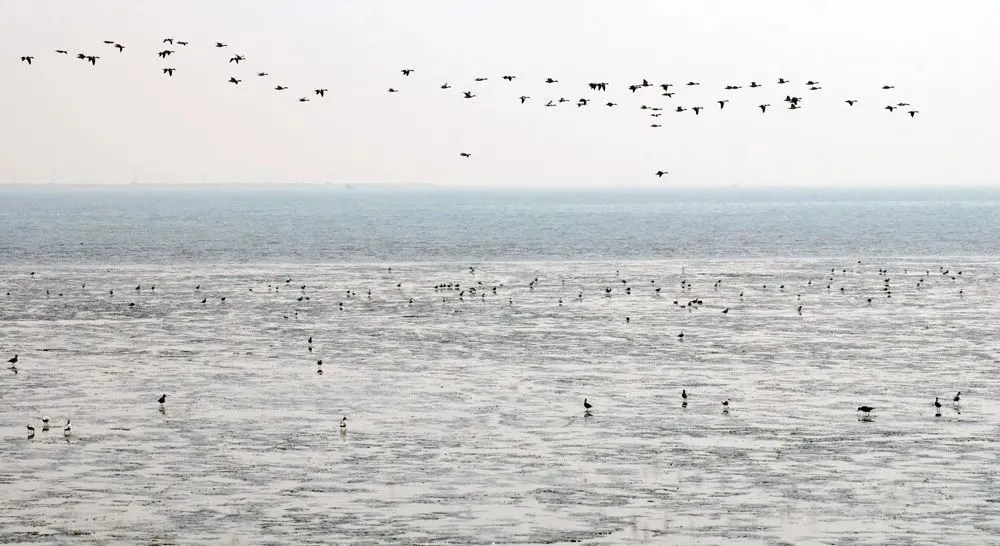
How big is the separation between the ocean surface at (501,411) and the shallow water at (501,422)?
0.13 metres

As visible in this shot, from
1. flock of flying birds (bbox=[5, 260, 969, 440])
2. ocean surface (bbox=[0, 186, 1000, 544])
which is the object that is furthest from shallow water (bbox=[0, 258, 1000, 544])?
flock of flying birds (bbox=[5, 260, 969, 440])

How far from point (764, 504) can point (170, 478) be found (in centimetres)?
1372

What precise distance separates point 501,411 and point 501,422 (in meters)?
1.79

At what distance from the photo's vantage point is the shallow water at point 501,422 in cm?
3119

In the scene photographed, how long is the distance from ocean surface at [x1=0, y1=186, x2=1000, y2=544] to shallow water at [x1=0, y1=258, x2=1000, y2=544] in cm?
13

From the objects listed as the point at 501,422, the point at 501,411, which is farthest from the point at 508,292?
the point at 501,422

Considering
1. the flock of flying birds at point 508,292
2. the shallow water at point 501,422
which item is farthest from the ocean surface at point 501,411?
the flock of flying birds at point 508,292

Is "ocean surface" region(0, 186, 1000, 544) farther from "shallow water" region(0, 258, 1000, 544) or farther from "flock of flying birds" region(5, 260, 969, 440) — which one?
"flock of flying birds" region(5, 260, 969, 440)

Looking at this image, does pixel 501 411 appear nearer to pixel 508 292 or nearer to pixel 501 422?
pixel 501 422

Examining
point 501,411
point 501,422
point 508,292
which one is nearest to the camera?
point 501,422

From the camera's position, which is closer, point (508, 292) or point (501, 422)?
point (501, 422)

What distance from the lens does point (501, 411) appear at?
43.2m

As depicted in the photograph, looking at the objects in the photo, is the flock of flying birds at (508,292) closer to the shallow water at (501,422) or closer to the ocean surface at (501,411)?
the ocean surface at (501,411)

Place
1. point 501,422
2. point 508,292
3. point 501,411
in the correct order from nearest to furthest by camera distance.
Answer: point 501,422
point 501,411
point 508,292
